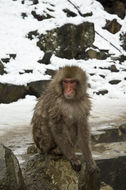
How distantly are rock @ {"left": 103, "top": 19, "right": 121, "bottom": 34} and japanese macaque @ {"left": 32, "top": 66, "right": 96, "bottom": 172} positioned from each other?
10377mm

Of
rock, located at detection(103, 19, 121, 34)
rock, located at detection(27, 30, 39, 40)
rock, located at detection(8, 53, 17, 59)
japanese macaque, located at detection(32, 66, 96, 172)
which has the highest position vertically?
japanese macaque, located at detection(32, 66, 96, 172)

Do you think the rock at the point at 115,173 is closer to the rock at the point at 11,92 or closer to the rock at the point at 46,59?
the rock at the point at 11,92

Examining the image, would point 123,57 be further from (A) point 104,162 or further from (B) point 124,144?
(A) point 104,162

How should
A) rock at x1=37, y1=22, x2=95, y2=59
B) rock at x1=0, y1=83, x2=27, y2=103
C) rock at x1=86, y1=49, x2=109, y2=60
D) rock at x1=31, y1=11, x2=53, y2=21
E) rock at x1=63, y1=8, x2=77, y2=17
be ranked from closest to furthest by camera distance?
rock at x1=0, y1=83, x2=27, y2=103 < rock at x1=37, y1=22, x2=95, y2=59 < rock at x1=86, y1=49, x2=109, y2=60 < rock at x1=31, y1=11, x2=53, y2=21 < rock at x1=63, y1=8, x2=77, y2=17

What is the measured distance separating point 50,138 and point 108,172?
152cm

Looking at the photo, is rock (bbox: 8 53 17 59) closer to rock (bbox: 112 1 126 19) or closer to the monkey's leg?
rock (bbox: 112 1 126 19)

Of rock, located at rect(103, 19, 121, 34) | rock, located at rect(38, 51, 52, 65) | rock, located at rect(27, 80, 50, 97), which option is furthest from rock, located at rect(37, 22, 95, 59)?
rock, located at rect(27, 80, 50, 97)

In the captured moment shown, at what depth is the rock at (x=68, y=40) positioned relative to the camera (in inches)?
420

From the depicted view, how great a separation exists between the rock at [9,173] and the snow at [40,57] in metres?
2.69

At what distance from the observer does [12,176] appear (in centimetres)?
295

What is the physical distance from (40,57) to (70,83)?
22.8ft

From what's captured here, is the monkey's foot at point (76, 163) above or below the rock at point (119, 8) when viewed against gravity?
above

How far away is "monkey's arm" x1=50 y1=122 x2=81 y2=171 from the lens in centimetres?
314

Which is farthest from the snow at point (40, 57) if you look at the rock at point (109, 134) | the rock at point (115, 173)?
the rock at point (115, 173)
